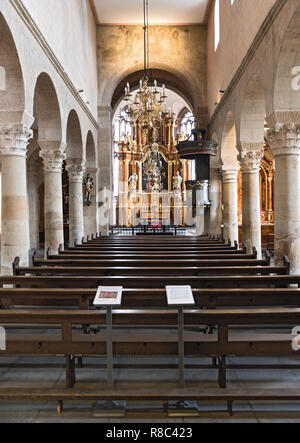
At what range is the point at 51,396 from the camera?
10.9ft

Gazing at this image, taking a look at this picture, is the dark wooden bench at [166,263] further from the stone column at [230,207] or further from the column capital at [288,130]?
the stone column at [230,207]

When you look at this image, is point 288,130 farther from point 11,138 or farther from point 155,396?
point 155,396

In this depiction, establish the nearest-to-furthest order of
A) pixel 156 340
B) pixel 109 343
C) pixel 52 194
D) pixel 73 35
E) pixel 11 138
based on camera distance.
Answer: pixel 109 343 → pixel 156 340 → pixel 11 138 → pixel 52 194 → pixel 73 35

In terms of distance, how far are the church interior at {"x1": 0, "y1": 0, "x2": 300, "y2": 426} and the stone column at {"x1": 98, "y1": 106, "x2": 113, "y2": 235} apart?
7 centimetres

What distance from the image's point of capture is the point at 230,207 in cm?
1564

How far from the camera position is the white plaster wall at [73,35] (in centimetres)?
1036

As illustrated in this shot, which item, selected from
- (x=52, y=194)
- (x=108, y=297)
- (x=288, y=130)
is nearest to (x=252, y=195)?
(x=288, y=130)

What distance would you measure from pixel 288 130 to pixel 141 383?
657 cm

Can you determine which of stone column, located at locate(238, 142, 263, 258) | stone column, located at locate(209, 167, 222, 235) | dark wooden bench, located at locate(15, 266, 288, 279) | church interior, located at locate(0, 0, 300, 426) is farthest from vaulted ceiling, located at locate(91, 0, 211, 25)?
dark wooden bench, located at locate(15, 266, 288, 279)

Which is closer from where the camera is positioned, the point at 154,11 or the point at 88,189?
the point at 154,11

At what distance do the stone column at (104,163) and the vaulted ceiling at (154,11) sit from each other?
3.97 m

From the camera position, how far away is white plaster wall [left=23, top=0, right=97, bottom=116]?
1036 cm
